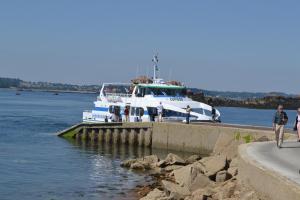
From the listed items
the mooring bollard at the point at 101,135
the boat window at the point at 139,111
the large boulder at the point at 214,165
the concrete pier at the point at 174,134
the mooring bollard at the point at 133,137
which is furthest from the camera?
the boat window at the point at 139,111

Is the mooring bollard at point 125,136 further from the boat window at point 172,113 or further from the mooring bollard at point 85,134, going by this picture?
the mooring bollard at point 85,134

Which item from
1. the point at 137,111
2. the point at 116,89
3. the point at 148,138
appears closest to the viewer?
the point at 148,138

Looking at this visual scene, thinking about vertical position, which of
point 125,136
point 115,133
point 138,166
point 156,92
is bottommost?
point 138,166

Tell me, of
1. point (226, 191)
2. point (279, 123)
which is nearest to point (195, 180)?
point (226, 191)

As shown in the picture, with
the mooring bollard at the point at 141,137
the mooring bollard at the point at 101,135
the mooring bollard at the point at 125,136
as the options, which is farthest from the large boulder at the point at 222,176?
the mooring bollard at the point at 101,135

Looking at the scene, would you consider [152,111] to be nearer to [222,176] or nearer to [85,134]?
[85,134]

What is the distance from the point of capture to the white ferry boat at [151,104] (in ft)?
142

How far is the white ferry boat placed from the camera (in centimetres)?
4328

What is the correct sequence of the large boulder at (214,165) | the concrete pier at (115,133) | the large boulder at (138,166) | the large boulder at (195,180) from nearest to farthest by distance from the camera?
the large boulder at (195,180), the large boulder at (214,165), the large boulder at (138,166), the concrete pier at (115,133)

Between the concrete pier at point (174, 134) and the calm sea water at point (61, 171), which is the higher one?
the concrete pier at point (174, 134)

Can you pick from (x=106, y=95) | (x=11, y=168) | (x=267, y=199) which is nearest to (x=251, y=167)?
(x=267, y=199)

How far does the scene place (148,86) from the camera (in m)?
44.4

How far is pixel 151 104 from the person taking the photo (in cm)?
4344

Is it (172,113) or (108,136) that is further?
(172,113)
